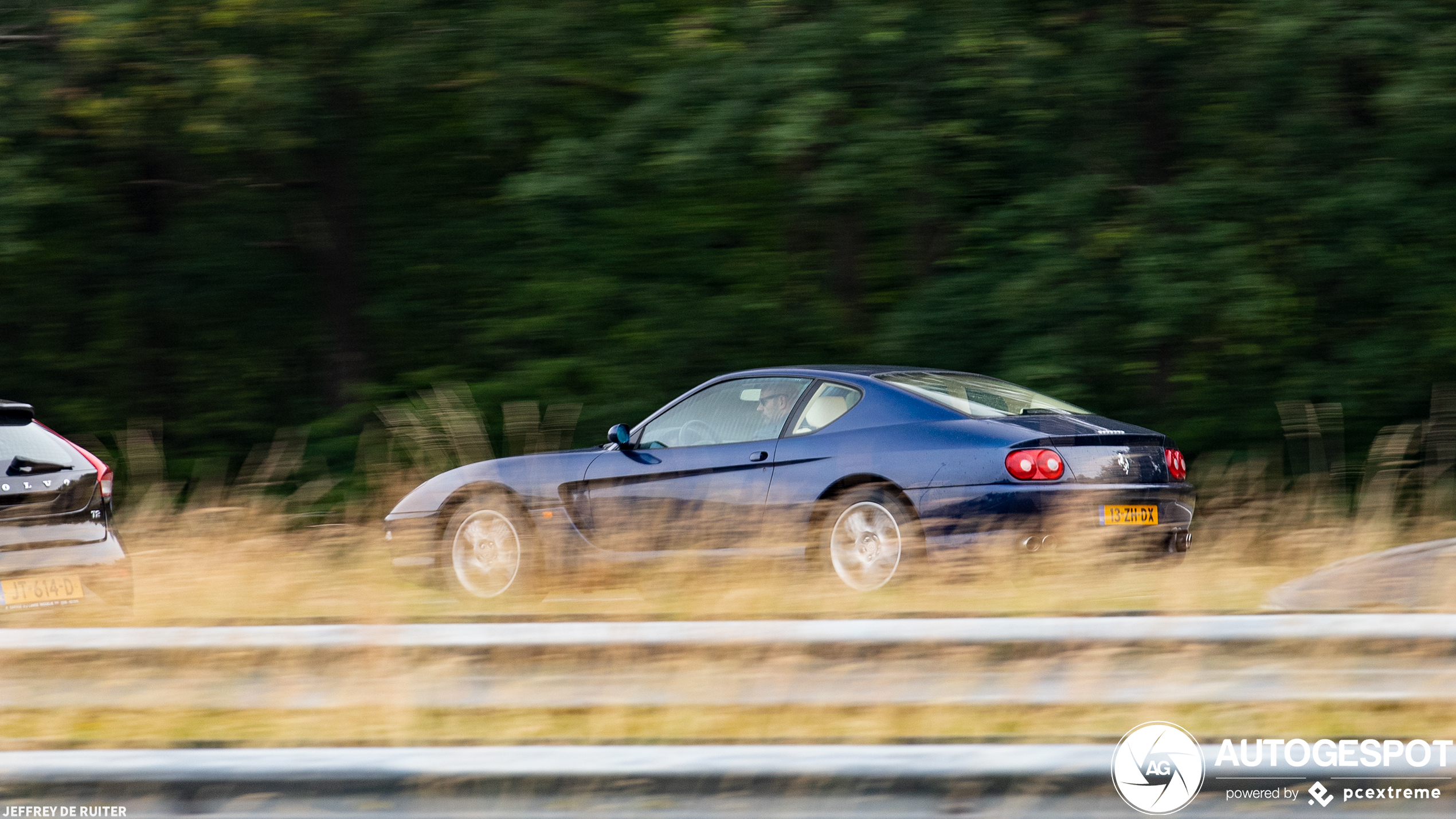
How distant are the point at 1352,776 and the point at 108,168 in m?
11.9

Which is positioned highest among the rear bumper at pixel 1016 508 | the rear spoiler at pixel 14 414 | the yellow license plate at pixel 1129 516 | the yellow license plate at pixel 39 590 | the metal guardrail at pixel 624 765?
the rear spoiler at pixel 14 414

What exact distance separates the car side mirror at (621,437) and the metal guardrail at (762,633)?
2948mm

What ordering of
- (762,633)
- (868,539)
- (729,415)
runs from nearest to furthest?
1. (762,633)
2. (868,539)
3. (729,415)

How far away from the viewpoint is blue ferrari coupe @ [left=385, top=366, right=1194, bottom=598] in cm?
566

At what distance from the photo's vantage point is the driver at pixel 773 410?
6.33m

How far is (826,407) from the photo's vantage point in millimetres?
6242

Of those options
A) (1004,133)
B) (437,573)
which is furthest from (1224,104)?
(437,573)

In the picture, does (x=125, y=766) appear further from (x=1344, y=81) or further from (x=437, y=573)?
(x=1344, y=81)

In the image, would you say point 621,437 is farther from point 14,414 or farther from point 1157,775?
point 1157,775

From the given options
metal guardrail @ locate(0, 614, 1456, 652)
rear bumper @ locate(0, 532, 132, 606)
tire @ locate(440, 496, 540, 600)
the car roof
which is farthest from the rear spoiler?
the car roof

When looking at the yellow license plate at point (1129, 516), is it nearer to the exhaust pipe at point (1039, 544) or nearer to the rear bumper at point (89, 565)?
the exhaust pipe at point (1039, 544)

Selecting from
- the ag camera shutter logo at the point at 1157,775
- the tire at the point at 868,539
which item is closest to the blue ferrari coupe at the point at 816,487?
the tire at the point at 868,539

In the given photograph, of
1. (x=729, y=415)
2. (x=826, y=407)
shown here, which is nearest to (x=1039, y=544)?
(x=826, y=407)

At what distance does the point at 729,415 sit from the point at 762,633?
10.2 ft
